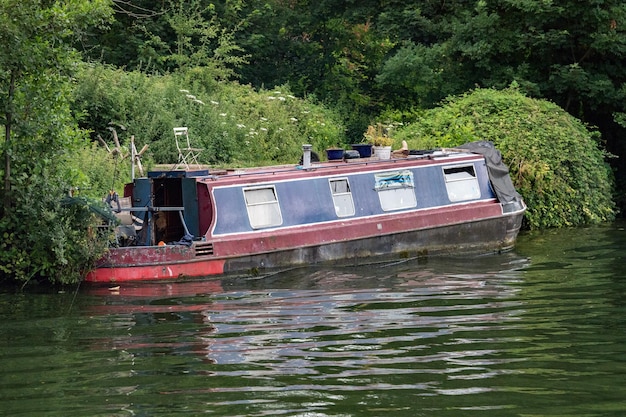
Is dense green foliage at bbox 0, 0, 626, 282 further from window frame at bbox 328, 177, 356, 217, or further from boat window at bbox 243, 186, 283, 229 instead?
window frame at bbox 328, 177, 356, 217

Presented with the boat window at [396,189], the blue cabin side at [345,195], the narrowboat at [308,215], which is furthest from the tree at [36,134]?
the boat window at [396,189]

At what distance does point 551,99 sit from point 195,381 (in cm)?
1836

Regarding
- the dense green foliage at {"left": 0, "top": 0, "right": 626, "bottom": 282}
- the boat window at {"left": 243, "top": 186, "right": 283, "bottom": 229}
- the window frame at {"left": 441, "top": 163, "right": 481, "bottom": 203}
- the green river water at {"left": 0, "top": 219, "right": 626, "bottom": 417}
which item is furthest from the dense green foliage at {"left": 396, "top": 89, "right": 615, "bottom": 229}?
the boat window at {"left": 243, "top": 186, "right": 283, "bottom": 229}

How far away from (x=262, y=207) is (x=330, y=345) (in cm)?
574

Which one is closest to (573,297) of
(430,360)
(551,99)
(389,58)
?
(430,360)

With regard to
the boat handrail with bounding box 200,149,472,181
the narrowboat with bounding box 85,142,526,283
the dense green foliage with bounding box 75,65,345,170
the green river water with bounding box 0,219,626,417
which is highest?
the dense green foliage with bounding box 75,65,345,170

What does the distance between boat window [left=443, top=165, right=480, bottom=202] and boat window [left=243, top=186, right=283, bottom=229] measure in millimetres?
3407

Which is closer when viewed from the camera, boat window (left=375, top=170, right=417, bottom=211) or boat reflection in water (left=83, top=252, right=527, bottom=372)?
boat reflection in water (left=83, top=252, right=527, bottom=372)

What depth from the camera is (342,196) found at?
16.5m

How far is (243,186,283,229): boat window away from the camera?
51.1ft

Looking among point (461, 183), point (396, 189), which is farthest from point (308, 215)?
point (461, 183)

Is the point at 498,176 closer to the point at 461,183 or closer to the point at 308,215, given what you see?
the point at 461,183

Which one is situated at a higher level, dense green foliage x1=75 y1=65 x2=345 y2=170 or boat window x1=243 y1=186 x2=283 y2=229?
dense green foliage x1=75 y1=65 x2=345 y2=170

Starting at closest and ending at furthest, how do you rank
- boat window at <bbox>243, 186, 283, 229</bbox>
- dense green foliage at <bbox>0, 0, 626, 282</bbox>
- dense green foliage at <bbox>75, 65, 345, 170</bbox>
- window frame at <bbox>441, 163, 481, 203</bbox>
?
dense green foliage at <bbox>0, 0, 626, 282</bbox> < boat window at <bbox>243, 186, 283, 229</bbox> < window frame at <bbox>441, 163, 481, 203</bbox> < dense green foliage at <bbox>75, 65, 345, 170</bbox>
